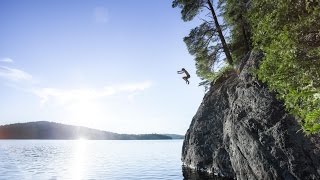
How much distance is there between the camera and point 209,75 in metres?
35.1

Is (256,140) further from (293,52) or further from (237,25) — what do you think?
(237,25)

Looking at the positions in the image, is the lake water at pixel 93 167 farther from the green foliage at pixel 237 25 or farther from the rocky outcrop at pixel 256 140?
the green foliage at pixel 237 25

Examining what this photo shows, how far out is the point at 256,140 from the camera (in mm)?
22844

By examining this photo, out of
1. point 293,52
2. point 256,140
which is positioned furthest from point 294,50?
point 256,140

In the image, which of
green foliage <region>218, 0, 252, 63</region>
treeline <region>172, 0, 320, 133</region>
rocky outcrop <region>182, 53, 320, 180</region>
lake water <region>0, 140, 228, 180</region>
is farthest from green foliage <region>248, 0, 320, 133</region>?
lake water <region>0, 140, 228, 180</region>

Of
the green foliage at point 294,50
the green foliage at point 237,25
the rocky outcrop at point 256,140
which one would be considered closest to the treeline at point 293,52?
the green foliage at point 294,50

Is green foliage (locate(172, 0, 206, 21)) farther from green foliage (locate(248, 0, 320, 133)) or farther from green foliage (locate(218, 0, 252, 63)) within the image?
green foliage (locate(248, 0, 320, 133))

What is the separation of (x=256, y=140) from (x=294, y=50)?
409 inches

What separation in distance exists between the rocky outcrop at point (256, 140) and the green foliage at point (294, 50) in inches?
214

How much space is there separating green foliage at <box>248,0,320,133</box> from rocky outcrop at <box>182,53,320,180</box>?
17.8 ft

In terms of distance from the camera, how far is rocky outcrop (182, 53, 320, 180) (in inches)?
781

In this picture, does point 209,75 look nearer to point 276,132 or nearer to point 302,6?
point 276,132

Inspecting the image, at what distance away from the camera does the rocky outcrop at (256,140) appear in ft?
65.1

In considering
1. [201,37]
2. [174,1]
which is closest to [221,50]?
[201,37]
